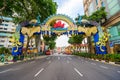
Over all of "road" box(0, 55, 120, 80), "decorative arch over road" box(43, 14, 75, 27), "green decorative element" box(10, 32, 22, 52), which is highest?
"decorative arch over road" box(43, 14, 75, 27)

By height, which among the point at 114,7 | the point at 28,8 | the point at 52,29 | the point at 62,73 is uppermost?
the point at 28,8

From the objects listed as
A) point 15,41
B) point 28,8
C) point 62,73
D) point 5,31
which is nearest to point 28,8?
point 28,8

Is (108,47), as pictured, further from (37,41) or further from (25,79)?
(25,79)

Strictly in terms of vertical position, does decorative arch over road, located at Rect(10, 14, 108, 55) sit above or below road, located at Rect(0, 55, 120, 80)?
above

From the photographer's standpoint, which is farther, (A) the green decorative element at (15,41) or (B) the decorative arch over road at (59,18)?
(B) the decorative arch over road at (59,18)

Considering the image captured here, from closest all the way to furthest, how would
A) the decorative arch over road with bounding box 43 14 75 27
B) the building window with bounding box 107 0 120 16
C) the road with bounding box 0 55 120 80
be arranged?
the road with bounding box 0 55 120 80
the building window with bounding box 107 0 120 16
the decorative arch over road with bounding box 43 14 75 27

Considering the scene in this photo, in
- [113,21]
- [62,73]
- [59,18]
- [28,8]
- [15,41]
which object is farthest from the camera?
[28,8]

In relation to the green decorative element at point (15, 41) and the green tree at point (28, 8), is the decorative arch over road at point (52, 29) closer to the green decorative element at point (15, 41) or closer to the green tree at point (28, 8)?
the green decorative element at point (15, 41)

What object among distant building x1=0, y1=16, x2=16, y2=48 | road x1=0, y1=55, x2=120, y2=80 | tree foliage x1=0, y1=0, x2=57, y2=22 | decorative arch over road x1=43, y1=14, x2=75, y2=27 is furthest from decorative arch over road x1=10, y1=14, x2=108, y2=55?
distant building x1=0, y1=16, x2=16, y2=48

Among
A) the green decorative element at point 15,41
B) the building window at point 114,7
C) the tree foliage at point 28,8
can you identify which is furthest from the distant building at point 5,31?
the building window at point 114,7

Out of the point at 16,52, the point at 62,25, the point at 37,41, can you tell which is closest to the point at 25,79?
the point at 16,52

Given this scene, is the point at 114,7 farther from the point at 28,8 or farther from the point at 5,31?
the point at 5,31

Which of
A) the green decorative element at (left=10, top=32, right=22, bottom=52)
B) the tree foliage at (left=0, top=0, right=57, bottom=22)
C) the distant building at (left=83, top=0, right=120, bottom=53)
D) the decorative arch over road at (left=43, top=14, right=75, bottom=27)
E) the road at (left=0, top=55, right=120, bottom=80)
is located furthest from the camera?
the decorative arch over road at (left=43, top=14, right=75, bottom=27)

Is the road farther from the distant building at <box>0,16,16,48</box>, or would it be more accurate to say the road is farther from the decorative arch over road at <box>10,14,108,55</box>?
the distant building at <box>0,16,16,48</box>
